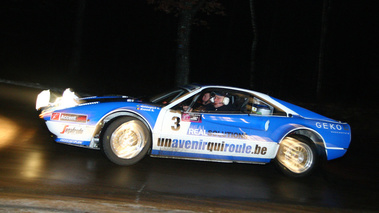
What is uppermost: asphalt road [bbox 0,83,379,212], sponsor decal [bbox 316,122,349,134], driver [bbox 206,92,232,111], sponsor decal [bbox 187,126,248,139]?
driver [bbox 206,92,232,111]

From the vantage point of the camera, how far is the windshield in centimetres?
652

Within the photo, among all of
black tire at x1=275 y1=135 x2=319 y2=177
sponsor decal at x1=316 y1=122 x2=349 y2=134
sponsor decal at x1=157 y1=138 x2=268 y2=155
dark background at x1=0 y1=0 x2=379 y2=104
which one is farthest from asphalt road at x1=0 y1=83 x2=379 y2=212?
dark background at x1=0 y1=0 x2=379 y2=104

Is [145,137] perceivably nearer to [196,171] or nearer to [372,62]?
[196,171]

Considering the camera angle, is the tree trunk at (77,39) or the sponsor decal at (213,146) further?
the tree trunk at (77,39)

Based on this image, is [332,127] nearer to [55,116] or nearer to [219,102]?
[219,102]

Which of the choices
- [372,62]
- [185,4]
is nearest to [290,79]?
[372,62]

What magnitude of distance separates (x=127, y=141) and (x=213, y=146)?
4.52ft

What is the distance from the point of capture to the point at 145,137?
19.5 ft

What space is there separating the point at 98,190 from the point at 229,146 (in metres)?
2.28

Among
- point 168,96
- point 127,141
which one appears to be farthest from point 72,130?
point 168,96

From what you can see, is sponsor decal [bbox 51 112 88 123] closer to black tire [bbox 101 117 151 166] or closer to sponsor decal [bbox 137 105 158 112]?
black tire [bbox 101 117 151 166]

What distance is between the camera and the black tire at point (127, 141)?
5820 millimetres

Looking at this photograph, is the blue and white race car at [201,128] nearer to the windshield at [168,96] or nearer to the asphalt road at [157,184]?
the windshield at [168,96]

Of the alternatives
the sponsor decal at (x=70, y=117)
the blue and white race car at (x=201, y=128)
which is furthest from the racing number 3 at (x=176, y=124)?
the sponsor decal at (x=70, y=117)
